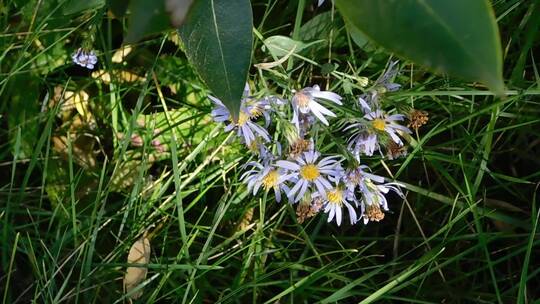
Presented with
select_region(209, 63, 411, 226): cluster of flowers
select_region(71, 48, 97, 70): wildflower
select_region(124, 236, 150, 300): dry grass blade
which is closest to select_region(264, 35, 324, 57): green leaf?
select_region(209, 63, 411, 226): cluster of flowers

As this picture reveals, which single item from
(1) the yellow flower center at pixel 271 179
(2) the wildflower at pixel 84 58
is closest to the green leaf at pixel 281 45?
(1) the yellow flower center at pixel 271 179

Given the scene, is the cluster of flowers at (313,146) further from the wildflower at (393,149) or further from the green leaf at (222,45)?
the green leaf at (222,45)

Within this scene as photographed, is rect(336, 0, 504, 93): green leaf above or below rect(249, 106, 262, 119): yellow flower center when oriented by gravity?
above

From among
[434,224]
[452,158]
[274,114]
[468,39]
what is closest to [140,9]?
[468,39]

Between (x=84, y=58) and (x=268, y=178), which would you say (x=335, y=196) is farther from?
(x=84, y=58)

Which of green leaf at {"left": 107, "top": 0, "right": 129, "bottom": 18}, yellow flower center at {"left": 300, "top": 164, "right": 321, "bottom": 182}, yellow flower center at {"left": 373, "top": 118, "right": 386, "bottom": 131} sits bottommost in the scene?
yellow flower center at {"left": 300, "top": 164, "right": 321, "bottom": 182}

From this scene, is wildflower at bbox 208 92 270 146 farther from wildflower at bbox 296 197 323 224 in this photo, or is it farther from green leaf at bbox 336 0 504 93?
green leaf at bbox 336 0 504 93
